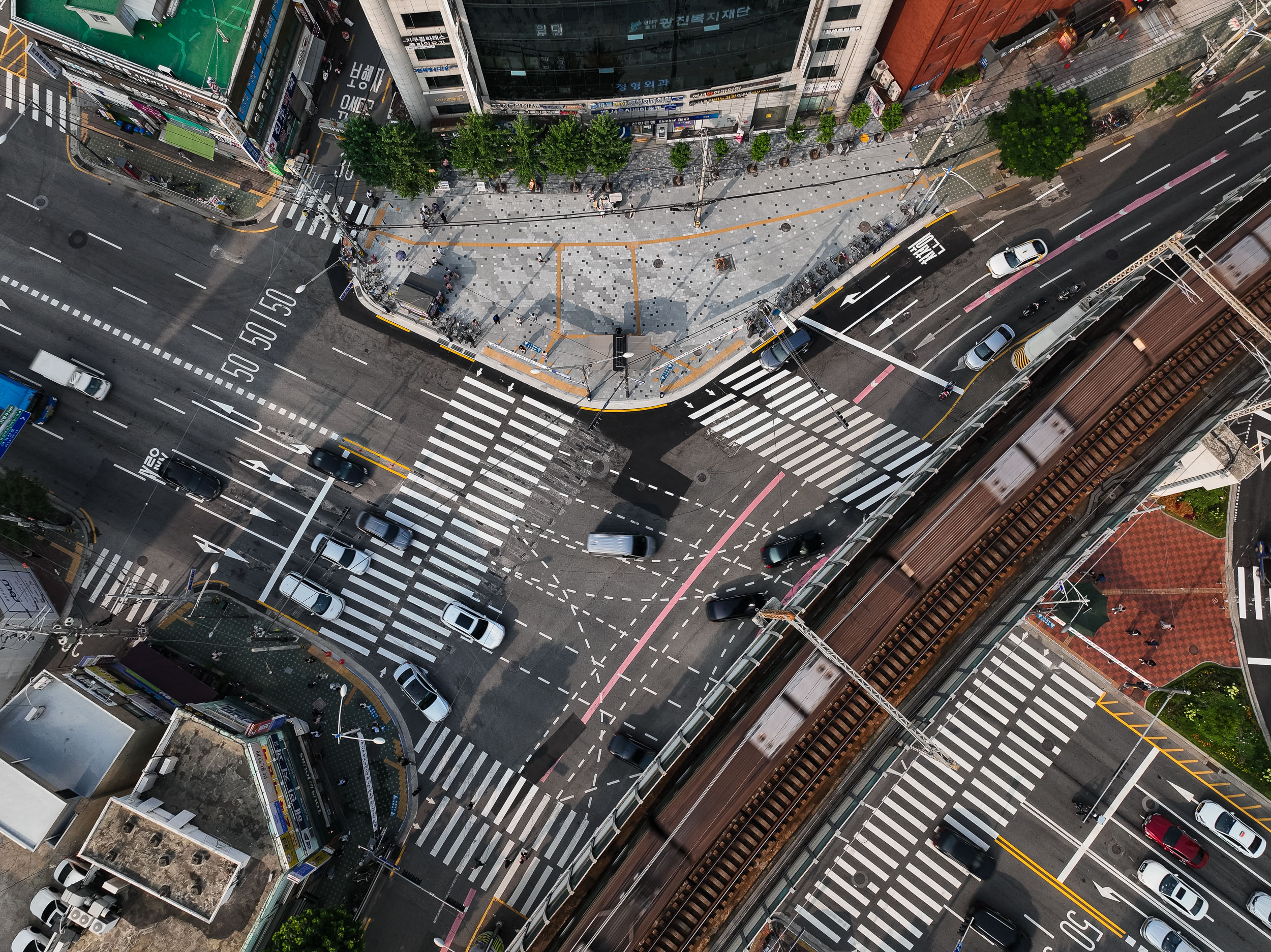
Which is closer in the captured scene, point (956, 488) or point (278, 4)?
point (956, 488)

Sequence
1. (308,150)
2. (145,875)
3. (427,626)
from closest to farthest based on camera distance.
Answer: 1. (145,875)
2. (427,626)
3. (308,150)

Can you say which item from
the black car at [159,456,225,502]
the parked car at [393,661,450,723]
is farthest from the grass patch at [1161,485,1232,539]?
the black car at [159,456,225,502]

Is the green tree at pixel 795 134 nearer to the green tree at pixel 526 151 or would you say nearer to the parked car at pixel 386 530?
the green tree at pixel 526 151

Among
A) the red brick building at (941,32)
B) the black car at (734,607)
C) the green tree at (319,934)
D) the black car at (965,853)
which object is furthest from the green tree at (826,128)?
the green tree at (319,934)

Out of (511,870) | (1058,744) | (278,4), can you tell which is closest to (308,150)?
(278,4)


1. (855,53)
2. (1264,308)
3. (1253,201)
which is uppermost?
(1253,201)

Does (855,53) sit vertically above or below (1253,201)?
below

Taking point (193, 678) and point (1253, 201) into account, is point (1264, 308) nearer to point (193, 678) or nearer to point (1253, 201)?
point (1253, 201)
